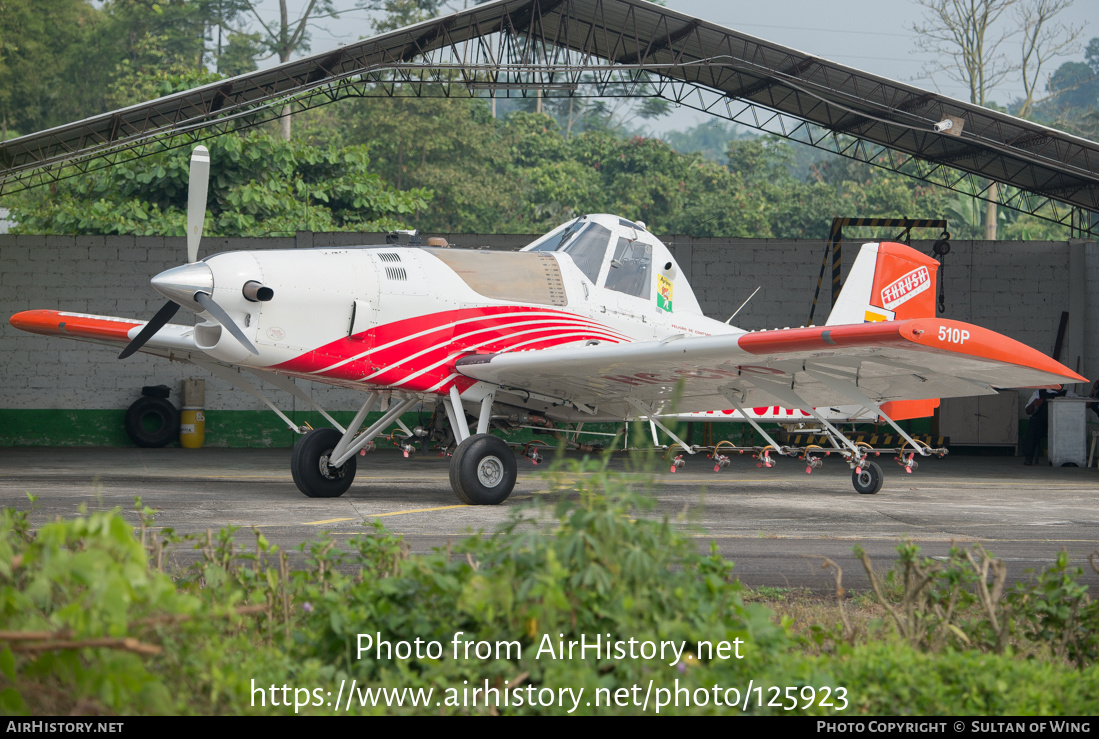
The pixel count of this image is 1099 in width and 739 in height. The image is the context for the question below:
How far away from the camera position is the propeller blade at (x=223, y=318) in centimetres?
877

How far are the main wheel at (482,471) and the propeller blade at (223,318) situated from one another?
2.28 m

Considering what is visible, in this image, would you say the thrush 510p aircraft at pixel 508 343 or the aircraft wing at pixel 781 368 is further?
the thrush 510p aircraft at pixel 508 343

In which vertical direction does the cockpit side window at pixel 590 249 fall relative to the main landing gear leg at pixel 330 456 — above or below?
above

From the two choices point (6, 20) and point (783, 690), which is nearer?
point (783, 690)

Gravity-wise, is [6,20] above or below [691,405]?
above

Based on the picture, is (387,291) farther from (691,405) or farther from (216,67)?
(216,67)

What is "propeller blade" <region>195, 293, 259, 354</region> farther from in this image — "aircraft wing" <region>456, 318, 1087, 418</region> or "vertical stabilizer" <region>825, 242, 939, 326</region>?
"vertical stabilizer" <region>825, 242, 939, 326</region>

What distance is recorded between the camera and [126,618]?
8.60 feet

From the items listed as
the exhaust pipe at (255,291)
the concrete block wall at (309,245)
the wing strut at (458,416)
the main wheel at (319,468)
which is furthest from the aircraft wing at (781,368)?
the concrete block wall at (309,245)

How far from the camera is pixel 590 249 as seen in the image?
1116 centimetres

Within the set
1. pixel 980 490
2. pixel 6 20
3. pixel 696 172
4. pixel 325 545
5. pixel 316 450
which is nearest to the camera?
pixel 325 545

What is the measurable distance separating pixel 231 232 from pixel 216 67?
1199 inches

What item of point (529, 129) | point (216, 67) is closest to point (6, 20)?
point (216, 67)

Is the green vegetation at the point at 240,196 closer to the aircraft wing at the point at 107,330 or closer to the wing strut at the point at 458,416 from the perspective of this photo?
the aircraft wing at the point at 107,330
